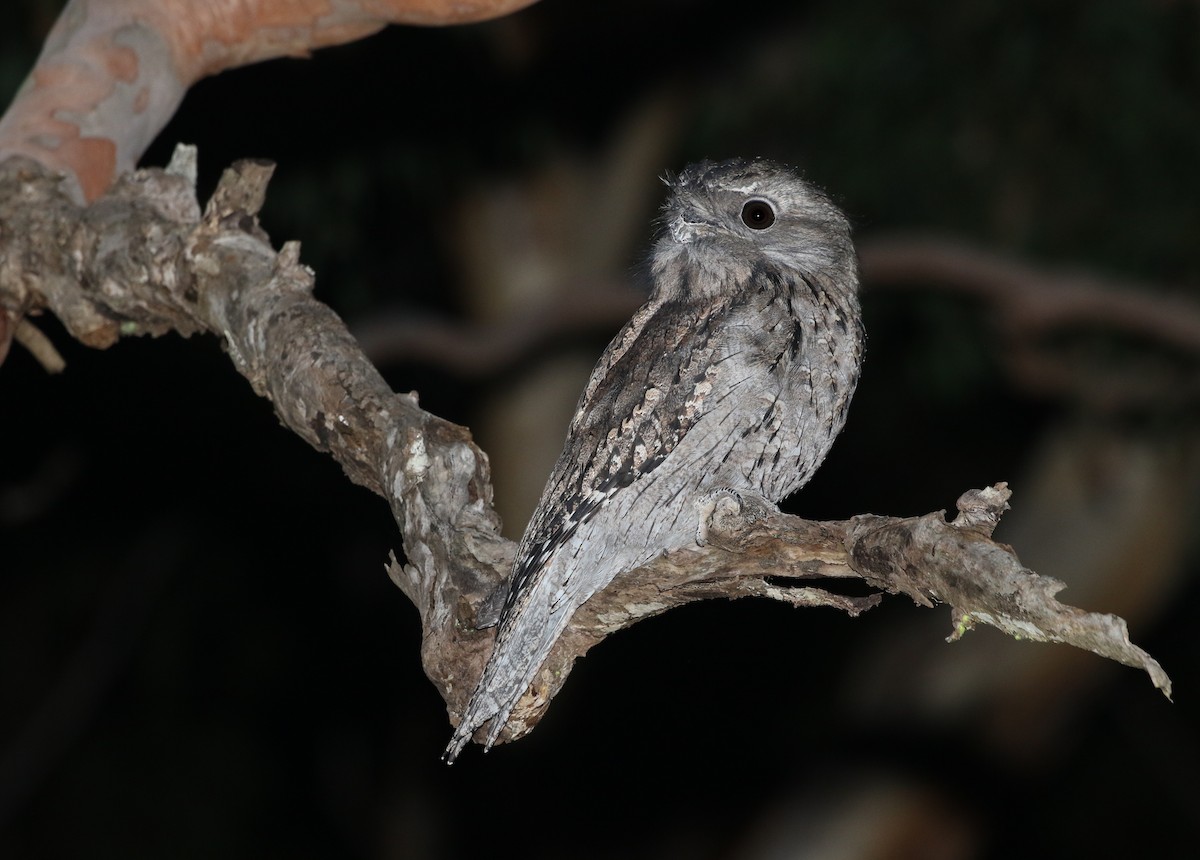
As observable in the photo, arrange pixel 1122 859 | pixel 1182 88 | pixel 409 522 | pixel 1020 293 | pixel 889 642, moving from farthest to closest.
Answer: pixel 1122 859 → pixel 889 642 → pixel 1182 88 → pixel 1020 293 → pixel 409 522

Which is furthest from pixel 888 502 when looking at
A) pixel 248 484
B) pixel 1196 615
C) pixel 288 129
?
pixel 288 129

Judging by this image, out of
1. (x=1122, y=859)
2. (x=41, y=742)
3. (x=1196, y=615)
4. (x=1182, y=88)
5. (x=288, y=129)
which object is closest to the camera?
(x=288, y=129)

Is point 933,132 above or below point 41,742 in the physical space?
above

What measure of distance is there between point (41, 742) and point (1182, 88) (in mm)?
9717

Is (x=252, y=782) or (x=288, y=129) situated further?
→ (x=252, y=782)

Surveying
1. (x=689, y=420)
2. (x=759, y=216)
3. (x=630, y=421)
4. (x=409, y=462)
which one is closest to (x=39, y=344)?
(x=409, y=462)

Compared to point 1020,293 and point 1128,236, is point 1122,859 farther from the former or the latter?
point 1020,293

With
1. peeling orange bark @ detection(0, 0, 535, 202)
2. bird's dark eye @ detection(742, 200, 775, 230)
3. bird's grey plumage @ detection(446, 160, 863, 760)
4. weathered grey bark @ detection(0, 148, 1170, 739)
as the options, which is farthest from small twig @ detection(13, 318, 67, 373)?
bird's dark eye @ detection(742, 200, 775, 230)

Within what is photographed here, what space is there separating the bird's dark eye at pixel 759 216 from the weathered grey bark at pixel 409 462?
996mm

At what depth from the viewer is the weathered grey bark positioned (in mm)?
2258

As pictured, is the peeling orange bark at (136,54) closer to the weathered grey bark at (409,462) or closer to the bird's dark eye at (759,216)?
the weathered grey bark at (409,462)

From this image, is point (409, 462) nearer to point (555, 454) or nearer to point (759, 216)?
point (759, 216)

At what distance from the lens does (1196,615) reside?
476 inches

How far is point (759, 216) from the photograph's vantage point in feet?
12.7
